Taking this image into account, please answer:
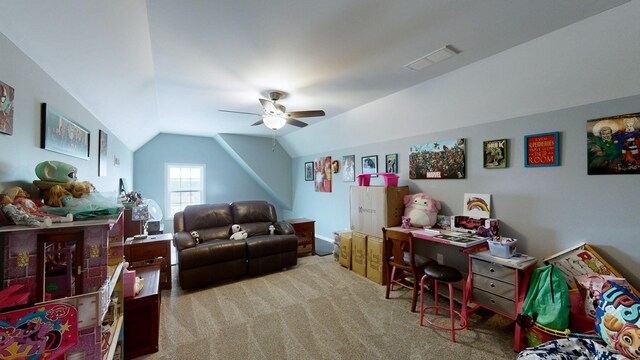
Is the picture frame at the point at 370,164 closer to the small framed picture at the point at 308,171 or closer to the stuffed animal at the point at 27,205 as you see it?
the small framed picture at the point at 308,171

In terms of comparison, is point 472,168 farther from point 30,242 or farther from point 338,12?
point 30,242

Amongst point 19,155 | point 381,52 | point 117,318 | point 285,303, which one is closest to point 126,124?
point 19,155

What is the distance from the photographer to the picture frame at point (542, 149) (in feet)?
7.52

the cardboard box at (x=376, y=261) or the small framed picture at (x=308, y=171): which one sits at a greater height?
the small framed picture at (x=308, y=171)

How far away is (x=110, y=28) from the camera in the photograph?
1.56 metres

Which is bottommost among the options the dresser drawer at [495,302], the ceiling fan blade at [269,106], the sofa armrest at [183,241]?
the dresser drawer at [495,302]

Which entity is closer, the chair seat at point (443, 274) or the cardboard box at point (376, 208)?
the chair seat at point (443, 274)

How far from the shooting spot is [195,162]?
6.17 m

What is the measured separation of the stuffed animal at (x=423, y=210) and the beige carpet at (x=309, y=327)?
0.94 m

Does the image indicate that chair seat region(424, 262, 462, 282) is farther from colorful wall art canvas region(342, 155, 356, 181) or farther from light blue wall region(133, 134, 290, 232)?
light blue wall region(133, 134, 290, 232)

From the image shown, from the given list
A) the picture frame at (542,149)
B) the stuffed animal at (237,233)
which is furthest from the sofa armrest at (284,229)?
the picture frame at (542,149)

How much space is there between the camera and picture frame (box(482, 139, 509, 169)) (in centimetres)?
264

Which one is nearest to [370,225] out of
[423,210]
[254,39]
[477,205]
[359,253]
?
[359,253]

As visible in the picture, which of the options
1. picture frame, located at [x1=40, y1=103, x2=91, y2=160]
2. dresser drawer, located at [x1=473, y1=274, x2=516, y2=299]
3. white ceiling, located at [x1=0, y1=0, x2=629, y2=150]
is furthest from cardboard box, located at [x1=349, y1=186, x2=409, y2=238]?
picture frame, located at [x1=40, y1=103, x2=91, y2=160]
